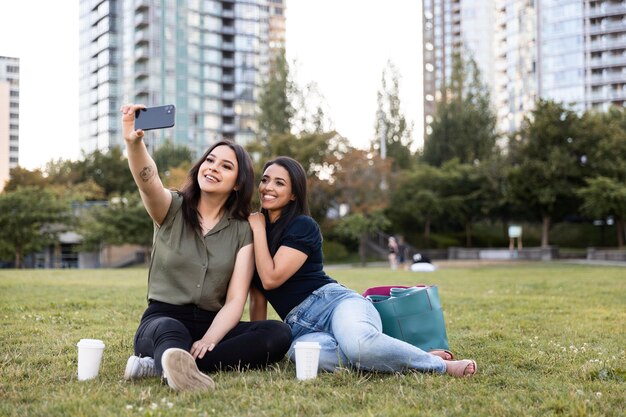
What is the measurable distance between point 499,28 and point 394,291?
94207 millimetres

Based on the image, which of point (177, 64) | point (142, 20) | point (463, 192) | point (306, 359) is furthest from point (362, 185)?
point (142, 20)

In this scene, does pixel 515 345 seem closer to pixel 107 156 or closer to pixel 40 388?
pixel 40 388

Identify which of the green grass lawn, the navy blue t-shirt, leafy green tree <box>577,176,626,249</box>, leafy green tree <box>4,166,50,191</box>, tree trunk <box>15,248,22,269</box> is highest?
leafy green tree <box>4,166,50,191</box>

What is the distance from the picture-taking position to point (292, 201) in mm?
4949

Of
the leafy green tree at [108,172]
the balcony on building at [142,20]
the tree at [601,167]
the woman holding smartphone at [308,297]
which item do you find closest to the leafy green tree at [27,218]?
the leafy green tree at [108,172]

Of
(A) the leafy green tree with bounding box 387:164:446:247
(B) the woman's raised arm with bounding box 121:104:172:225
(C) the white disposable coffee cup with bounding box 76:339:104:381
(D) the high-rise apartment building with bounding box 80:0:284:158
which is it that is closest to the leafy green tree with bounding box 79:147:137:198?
(D) the high-rise apartment building with bounding box 80:0:284:158

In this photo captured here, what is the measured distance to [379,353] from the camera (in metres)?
4.24

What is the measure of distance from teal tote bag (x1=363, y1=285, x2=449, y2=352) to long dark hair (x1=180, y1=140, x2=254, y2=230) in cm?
112

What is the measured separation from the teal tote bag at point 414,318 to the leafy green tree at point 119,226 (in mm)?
33798

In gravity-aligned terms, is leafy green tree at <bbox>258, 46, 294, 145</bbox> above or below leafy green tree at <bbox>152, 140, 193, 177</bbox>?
above

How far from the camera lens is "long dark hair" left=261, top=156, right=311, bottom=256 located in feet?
15.9

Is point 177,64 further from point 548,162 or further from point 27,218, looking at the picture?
point 548,162

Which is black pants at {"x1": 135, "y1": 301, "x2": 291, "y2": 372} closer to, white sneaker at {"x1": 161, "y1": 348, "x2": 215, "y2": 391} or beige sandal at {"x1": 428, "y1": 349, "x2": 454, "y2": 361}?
white sneaker at {"x1": 161, "y1": 348, "x2": 215, "y2": 391}

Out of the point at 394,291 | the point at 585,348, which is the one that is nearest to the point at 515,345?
the point at 585,348
